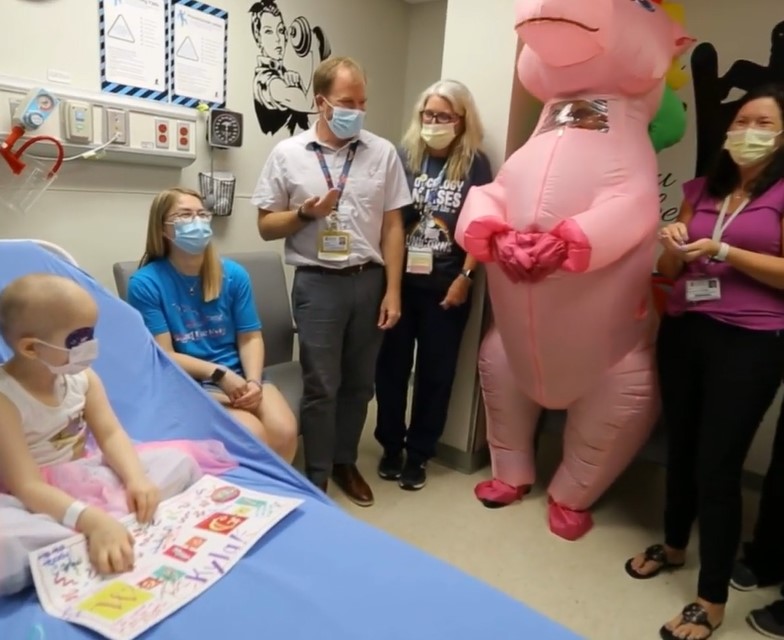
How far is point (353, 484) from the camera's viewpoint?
7.65 ft

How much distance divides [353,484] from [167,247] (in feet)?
3.47

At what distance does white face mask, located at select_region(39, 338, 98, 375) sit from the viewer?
118 cm

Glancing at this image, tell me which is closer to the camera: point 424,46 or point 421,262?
point 421,262

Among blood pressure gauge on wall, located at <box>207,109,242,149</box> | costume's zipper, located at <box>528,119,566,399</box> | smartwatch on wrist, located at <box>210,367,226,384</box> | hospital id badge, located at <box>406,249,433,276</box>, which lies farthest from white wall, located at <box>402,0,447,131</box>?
smartwatch on wrist, located at <box>210,367,226,384</box>

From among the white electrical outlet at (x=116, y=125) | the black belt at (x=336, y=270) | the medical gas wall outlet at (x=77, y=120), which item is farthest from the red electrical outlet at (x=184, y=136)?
the black belt at (x=336, y=270)

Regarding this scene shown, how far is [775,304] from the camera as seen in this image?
1607 millimetres

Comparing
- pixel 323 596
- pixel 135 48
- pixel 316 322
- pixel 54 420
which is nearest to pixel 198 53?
pixel 135 48

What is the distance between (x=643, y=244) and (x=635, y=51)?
1.85 feet

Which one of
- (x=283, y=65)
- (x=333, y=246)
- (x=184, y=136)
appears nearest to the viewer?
(x=333, y=246)

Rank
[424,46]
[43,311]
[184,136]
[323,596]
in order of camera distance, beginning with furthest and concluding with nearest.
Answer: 1. [424,46]
2. [184,136]
3. [43,311]
4. [323,596]

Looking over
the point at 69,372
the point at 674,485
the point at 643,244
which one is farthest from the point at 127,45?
the point at 674,485

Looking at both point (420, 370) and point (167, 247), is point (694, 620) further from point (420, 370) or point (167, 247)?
point (167, 247)

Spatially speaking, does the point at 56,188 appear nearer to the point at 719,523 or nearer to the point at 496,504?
the point at 496,504

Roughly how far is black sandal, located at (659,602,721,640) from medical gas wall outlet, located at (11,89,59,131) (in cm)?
234
